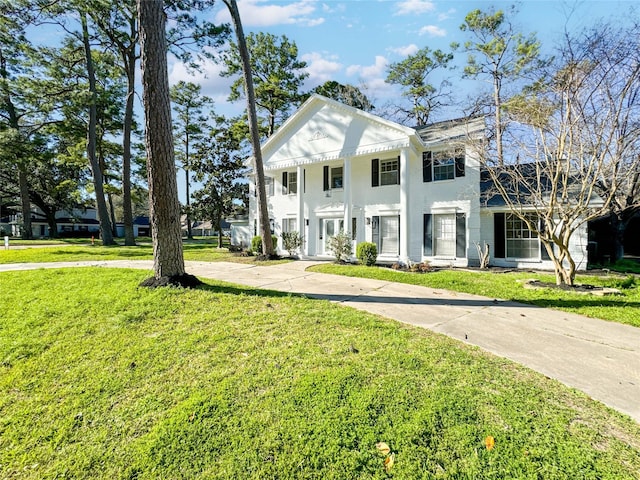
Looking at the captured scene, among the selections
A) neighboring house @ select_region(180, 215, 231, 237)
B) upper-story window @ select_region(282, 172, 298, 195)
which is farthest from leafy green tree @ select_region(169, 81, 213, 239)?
upper-story window @ select_region(282, 172, 298, 195)

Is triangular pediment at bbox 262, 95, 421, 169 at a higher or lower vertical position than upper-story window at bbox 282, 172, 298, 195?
higher

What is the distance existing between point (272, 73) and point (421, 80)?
39.9ft

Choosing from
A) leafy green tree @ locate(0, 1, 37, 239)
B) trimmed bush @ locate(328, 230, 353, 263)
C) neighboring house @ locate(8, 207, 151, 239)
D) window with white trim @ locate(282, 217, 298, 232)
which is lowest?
trimmed bush @ locate(328, 230, 353, 263)

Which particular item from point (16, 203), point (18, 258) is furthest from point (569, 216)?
point (16, 203)

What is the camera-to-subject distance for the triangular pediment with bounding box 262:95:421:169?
1295cm

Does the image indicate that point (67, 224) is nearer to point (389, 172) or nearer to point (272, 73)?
point (272, 73)

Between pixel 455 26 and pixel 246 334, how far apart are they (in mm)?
25424

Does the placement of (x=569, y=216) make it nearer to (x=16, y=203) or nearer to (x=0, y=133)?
(x=0, y=133)

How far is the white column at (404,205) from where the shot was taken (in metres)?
12.2

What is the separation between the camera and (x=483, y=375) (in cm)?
335

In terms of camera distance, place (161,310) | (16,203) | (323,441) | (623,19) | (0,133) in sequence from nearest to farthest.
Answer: (323,441) < (161,310) < (623,19) < (0,133) < (16,203)

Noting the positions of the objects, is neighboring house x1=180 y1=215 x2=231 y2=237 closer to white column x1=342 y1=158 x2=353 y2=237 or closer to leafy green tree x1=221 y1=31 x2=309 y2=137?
leafy green tree x1=221 y1=31 x2=309 y2=137

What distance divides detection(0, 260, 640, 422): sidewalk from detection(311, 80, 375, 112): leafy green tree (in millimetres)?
20687

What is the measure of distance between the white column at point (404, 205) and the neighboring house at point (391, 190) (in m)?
0.04
